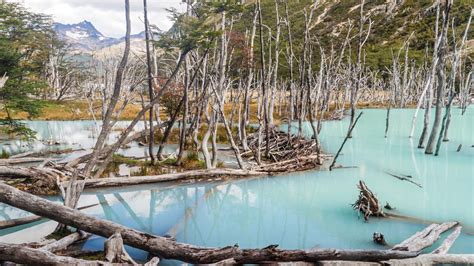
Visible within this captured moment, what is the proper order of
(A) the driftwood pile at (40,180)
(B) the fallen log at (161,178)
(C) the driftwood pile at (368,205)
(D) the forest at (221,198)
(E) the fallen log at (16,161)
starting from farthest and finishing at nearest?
(E) the fallen log at (16,161), (B) the fallen log at (161,178), (A) the driftwood pile at (40,180), (C) the driftwood pile at (368,205), (D) the forest at (221,198)

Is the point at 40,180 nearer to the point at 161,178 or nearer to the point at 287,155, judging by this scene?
the point at 161,178

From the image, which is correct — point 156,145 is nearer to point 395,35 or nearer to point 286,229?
point 286,229

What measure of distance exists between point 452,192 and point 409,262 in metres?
7.77

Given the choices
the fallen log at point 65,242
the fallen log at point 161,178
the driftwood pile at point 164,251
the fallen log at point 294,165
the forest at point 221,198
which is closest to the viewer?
the driftwood pile at point 164,251

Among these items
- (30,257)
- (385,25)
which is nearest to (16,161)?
(30,257)

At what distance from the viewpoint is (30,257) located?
5.80 meters

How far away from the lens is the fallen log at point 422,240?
7123mm

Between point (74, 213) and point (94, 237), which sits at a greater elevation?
point (74, 213)

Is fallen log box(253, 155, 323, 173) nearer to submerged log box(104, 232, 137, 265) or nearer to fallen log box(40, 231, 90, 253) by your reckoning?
fallen log box(40, 231, 90, 253)

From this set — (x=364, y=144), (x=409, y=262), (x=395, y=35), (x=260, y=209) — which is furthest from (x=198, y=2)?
(x=395, y=35)

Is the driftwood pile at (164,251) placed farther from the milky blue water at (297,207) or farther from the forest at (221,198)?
the milky blue water at (297,207)

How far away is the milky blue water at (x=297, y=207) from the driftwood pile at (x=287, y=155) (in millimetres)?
693

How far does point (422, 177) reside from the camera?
1540cm

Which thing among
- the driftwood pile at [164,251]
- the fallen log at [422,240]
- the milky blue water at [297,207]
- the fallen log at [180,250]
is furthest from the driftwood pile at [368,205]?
the fallen log at [180,250]
